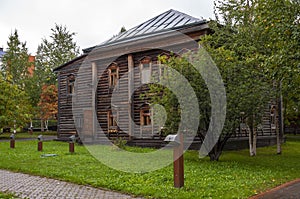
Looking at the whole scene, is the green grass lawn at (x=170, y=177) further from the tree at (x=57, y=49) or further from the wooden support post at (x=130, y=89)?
the tree at (x=57, y=49)

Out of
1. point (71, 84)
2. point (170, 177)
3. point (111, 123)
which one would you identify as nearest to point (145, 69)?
point (111, 123)

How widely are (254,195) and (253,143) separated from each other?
8955 millimetres

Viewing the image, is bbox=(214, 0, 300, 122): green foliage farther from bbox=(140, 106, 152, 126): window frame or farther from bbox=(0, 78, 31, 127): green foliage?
bbox=(0, 78, 31, 127): green foliage

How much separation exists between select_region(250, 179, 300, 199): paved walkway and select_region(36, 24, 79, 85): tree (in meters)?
38.2

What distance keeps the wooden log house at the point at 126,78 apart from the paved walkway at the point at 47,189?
384 inches

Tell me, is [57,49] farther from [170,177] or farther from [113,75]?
[170,177]

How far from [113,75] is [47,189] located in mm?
13814

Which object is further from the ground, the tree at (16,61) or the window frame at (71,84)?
the tree at (16,61)

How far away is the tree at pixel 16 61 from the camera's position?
3703 cm

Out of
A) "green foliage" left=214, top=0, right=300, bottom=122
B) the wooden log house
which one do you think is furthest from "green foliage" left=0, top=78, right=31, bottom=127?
"green foliage" left=214, top=0, right=300, bottom=122

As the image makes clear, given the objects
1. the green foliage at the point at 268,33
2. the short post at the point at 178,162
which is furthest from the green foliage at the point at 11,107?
the short post at the point at 178,162

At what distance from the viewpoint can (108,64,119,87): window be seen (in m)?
20.7

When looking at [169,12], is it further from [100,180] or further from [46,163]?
[100,180]

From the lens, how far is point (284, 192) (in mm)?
7152
